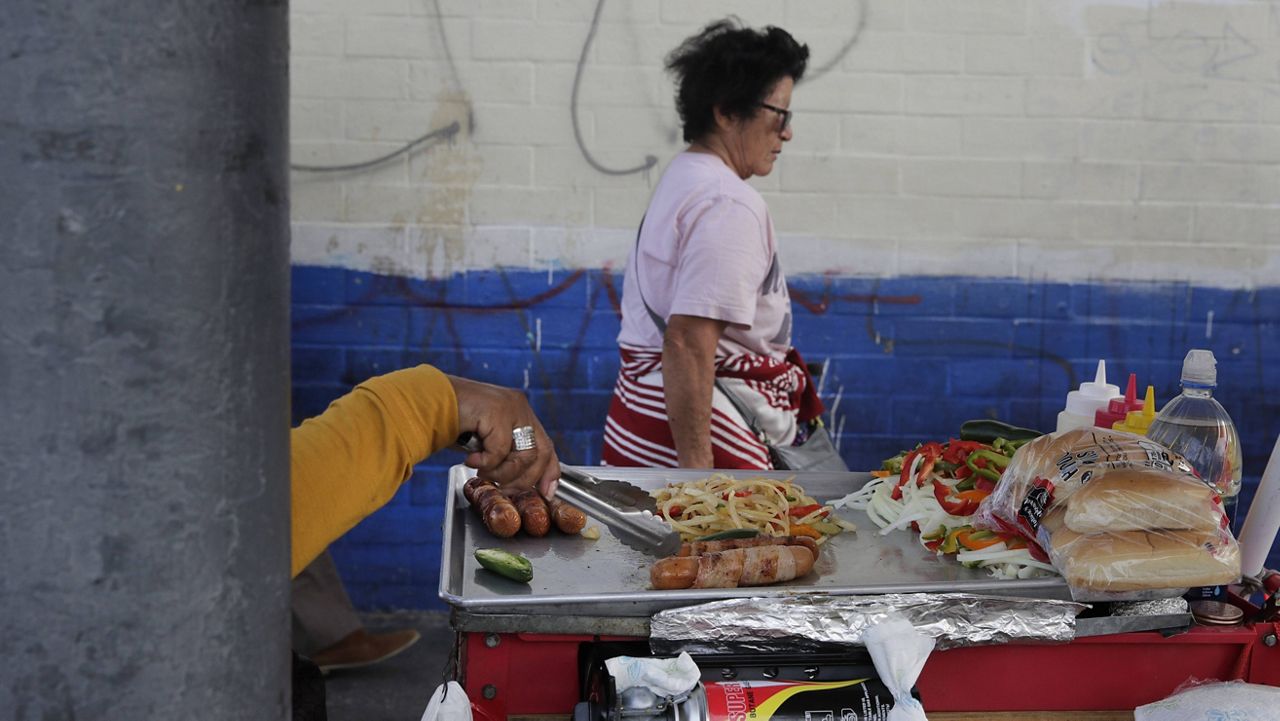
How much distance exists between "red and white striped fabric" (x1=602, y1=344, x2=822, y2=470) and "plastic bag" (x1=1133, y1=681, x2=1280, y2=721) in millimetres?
1790

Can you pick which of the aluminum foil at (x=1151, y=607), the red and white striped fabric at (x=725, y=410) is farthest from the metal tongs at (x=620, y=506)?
the red and white striped fabric at (x=725, y=410)

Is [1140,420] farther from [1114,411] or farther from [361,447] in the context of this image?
[361,447]

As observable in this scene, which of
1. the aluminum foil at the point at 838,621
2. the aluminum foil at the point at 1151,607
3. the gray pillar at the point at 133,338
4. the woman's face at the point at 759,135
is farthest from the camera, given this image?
the woman's face at the point at 759,135

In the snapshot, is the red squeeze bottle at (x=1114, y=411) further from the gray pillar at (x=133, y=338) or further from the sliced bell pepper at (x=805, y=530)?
the gray pillar at (x=133, y=338)

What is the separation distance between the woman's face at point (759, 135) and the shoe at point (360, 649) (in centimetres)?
241

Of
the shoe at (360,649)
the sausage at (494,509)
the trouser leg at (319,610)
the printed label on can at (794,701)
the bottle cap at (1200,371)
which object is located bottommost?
the shoe at (360,649)

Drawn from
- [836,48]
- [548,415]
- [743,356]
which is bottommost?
[548,415]

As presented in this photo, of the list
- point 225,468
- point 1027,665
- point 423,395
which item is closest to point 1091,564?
point 1027,665

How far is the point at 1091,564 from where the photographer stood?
2115mm

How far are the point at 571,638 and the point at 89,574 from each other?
1.01 meters

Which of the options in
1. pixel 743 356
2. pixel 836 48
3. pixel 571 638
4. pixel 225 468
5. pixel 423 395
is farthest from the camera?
pixel 836 48

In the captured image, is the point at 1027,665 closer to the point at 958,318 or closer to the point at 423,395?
the point at 423,395

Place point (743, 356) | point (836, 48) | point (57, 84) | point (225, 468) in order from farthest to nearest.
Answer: point (836, 48) < point (743, 356) < point (225, 468) < point (57, 84)

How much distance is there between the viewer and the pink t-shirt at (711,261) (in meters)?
3.62
